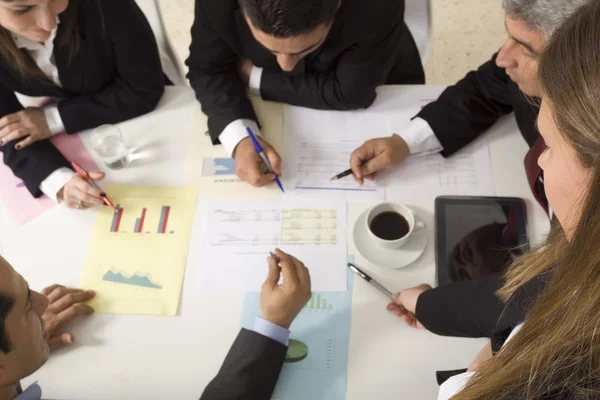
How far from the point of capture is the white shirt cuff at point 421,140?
4.06 feet

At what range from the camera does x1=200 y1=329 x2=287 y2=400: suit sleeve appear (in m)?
0.96

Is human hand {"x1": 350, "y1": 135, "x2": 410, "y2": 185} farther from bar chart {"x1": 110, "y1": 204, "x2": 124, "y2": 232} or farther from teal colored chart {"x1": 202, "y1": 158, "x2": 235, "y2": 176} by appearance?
bar chart {"x1": 110, "y1": 204, "x2": 124, "y2": 232}

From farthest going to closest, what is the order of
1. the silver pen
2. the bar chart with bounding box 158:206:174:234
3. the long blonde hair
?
the bar chart with bounding box 158:206:174:234
the silver pen
the long blonde hair

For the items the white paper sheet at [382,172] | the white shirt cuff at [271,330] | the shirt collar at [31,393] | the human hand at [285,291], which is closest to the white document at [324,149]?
the white paper sheet at [382,172]

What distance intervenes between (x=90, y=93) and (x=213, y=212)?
21.0 inches

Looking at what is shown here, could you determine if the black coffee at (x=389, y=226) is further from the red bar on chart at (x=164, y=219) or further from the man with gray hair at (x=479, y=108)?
the red bar on chart at (x=164, y=219)

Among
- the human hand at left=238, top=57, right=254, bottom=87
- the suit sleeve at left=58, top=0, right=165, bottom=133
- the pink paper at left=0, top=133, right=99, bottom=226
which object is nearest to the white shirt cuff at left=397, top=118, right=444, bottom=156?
the human hand at left=238, top=57, right=254, bottom=87

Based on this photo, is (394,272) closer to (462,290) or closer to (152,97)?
(462,290)

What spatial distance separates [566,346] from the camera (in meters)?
0.62

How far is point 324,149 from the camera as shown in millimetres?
1274

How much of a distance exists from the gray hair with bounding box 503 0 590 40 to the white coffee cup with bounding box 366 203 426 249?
1.50 feet

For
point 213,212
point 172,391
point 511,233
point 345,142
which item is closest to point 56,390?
point 172,391

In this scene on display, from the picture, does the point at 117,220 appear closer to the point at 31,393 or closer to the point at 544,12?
the point at 31,393

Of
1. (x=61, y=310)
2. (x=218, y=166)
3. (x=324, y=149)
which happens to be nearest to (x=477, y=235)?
(x=324, y=149)
